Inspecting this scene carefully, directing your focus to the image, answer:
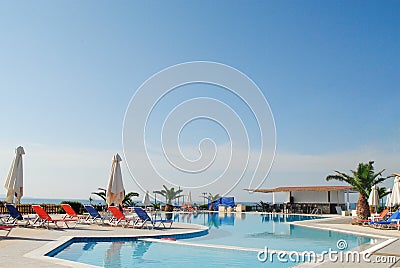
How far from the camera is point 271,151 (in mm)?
19859

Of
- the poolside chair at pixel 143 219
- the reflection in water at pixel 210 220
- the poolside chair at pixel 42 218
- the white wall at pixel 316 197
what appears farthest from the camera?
the white wall at pixel 316 197

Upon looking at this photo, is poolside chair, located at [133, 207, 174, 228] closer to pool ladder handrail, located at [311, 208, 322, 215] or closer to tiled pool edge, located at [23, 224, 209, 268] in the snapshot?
tiled pool edge, located at [23, 224, 209, 268]

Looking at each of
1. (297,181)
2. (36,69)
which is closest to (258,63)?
(36,69)

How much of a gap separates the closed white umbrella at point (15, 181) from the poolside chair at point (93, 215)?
2228 mm

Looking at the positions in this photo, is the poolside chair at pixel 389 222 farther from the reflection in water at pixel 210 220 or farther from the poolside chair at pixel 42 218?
the poolside chair at pixel 42 218

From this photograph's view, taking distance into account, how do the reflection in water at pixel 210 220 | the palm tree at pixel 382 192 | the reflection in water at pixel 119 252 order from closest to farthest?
the reflection in water at pixel 119 252, the reflection in water at pixel 210 220, the palm tree at pixel 382 192

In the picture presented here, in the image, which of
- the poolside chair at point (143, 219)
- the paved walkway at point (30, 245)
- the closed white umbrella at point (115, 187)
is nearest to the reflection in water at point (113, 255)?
the paved walkway at point (30, 245)

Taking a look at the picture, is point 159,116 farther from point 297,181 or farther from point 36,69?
point 297,181

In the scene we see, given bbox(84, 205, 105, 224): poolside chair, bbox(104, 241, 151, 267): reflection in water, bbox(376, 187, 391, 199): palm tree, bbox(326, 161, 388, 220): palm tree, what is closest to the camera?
bbox(104, 241, 151, 267): reflection in water

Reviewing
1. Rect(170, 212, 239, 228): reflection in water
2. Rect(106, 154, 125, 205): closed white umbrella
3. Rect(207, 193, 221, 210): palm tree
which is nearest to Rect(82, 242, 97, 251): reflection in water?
Rect(106, 154, 125, 205): closed white umbrella

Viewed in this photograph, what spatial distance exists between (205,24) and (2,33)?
670 cm

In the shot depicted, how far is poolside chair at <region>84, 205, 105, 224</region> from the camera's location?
14242 mm

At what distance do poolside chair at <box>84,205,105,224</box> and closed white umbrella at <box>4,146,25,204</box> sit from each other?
7.31 ft

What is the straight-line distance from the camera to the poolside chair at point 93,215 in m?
14.2
